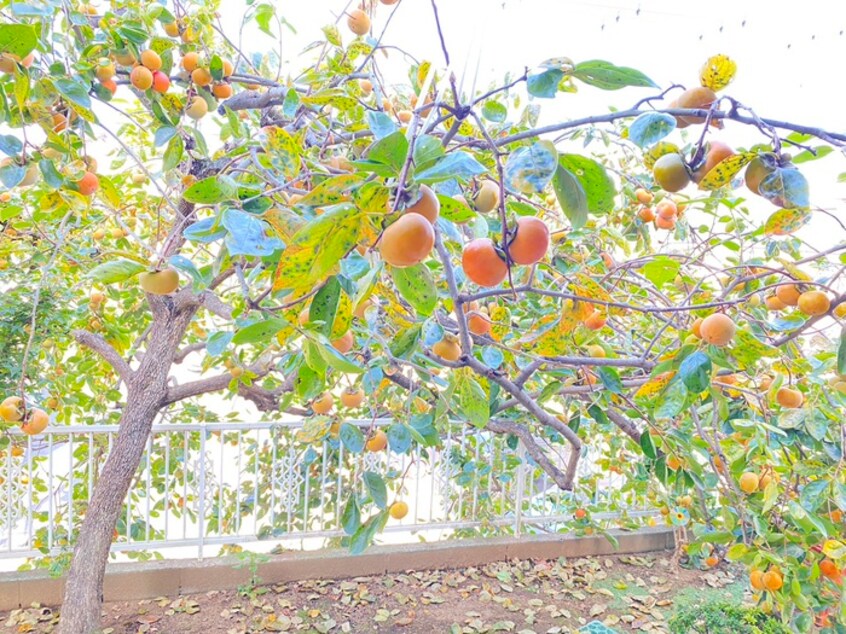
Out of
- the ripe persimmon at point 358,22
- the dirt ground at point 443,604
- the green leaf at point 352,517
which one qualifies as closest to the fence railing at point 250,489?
the dirt ground at point 443,604

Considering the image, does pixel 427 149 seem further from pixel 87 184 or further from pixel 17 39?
pixel 87 184

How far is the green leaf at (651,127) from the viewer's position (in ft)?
1.82

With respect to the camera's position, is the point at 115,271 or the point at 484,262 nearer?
the point at 484,262

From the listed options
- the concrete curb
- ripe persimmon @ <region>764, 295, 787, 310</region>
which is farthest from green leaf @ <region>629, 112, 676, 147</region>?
the concrete curb

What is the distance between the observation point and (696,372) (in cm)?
94

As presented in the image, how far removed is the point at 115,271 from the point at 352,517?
72 centimetres

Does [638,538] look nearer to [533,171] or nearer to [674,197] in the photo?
[674,197]

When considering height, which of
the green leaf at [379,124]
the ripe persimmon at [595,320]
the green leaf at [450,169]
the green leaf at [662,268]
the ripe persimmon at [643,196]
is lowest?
the green leaf at [450,169]

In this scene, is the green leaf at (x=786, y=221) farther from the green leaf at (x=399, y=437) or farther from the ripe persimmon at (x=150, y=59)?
the ripe persimmon at (x=150, y=59)

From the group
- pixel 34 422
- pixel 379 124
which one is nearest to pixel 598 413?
pixel 379 124

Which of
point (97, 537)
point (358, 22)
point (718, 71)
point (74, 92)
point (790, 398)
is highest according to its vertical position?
point (358, 22)

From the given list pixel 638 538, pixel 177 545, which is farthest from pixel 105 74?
pixel 638 538

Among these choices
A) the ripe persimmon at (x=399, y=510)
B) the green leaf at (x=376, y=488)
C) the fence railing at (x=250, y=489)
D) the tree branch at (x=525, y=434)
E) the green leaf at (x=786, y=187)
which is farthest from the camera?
the fence railing at (x=250, y=489)

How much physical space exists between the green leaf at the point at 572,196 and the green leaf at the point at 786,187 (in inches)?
8.3
